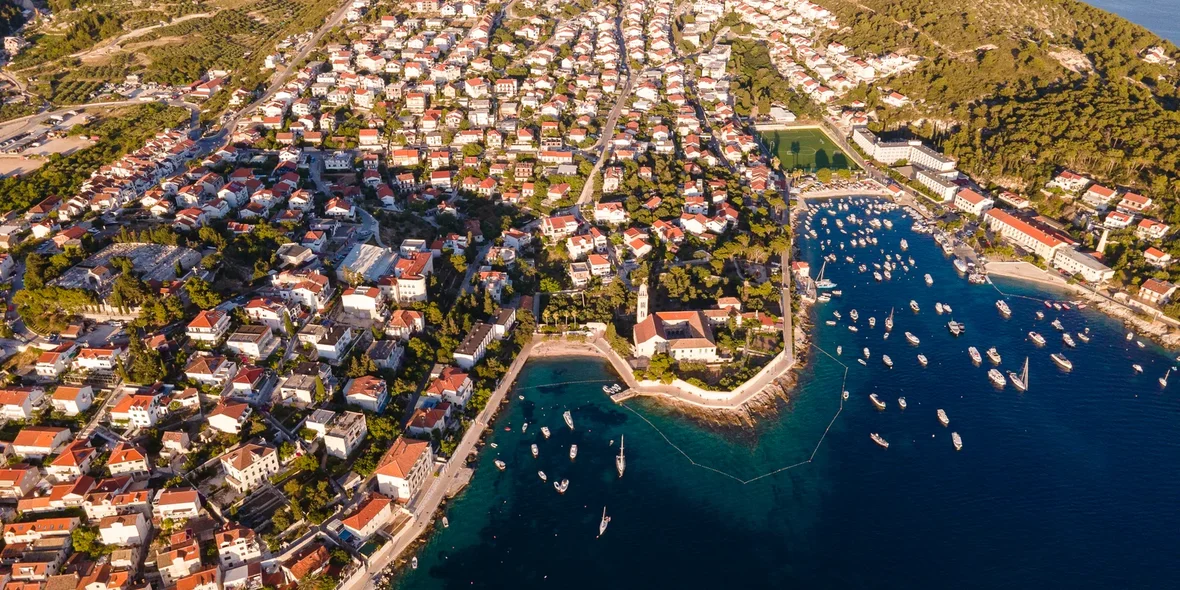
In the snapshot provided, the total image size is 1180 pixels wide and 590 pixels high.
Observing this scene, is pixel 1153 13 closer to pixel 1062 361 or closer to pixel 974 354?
pixel 1062 361

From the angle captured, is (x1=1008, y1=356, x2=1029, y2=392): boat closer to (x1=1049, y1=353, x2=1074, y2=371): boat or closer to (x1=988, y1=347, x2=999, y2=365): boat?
(x1=988, y1=347, x2=999, y2=365): boat

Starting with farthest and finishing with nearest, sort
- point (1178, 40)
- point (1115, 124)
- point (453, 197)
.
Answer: point (1178, 40) → point (1115, 124) → point (453, 197)

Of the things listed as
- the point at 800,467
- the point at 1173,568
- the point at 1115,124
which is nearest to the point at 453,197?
the point at 800,467

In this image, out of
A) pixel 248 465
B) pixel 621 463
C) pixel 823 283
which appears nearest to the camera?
pixel 248 465

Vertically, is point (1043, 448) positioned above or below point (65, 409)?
below

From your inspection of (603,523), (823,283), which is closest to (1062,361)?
(823,283)

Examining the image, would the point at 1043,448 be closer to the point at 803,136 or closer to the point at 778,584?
the point at 778,584

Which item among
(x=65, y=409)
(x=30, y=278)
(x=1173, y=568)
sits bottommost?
(x=1173, y=568)
